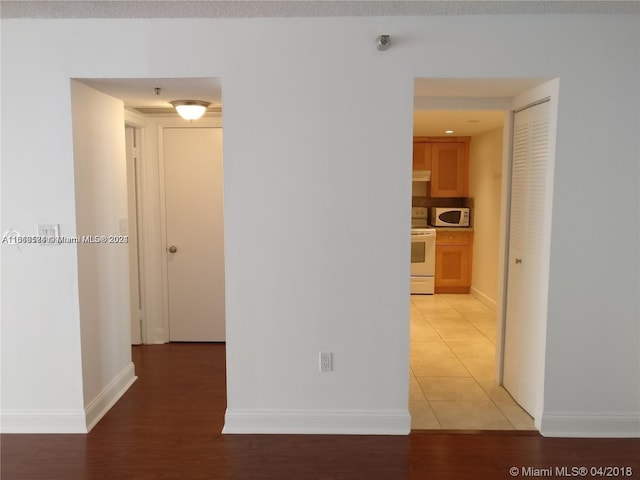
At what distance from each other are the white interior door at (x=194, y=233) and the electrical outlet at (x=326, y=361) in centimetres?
185

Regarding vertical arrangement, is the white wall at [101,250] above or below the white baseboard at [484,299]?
above

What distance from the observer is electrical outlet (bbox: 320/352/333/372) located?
2.76 meters

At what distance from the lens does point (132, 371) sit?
3535 mm

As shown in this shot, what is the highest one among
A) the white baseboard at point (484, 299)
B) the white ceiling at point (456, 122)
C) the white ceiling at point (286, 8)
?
the white ceiling at point (286, 8)

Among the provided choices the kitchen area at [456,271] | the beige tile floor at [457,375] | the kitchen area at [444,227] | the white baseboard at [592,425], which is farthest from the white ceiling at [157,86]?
the kitchen area at [444,227]

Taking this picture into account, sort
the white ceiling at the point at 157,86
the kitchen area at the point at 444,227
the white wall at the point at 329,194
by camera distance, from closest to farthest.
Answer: the white wall at the point at 329,194 → the white ceiling at the point at 157,86 → the kitchen area at the point at 444,227

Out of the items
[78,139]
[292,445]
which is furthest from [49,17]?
[292,445]

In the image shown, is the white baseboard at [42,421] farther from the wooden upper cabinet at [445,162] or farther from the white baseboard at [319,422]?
the wooden upper cabinet at [445,162]

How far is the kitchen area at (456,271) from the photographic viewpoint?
3.20 meters

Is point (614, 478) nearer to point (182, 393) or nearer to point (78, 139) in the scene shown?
point (182, 393)

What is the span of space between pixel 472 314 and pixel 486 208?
1392 millimetres

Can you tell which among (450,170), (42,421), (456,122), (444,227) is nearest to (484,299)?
(444,227)

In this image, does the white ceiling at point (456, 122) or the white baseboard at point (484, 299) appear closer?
the white ceiling at point (456, 122)

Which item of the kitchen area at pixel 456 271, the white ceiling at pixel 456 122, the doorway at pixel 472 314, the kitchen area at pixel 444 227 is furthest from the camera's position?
the kitchen area at pixel 444 227
